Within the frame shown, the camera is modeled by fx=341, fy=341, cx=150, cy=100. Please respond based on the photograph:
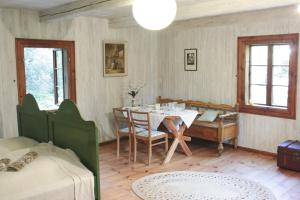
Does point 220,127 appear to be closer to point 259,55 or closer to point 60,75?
point 259,55

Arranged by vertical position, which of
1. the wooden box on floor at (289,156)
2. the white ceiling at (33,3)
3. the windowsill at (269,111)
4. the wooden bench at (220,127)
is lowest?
the wooden box on floor at (289,156)

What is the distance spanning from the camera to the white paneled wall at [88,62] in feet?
16.1

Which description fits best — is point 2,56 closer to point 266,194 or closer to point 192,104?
point 192,104

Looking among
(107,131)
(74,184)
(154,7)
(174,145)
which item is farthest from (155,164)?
(154,7)

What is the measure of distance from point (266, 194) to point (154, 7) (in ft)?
8.74

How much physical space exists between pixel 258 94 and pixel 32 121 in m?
3.60

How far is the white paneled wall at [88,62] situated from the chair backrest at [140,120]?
106 cm

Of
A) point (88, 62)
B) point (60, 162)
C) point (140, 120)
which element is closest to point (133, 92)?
point (88, 62)

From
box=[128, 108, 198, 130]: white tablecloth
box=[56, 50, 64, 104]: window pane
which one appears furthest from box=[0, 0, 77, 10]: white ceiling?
box=[128, 108, 198, 130]: white tablecloth

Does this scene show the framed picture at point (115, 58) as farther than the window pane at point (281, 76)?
Yes

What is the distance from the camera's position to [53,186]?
A: 262 cm

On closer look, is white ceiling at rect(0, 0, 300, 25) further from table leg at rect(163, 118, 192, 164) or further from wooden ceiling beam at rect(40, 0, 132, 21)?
table leg at rect(163, 118, 192, 164)

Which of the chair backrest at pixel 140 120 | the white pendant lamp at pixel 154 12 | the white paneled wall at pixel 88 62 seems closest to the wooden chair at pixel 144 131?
the chair backrest at pixel 140 120

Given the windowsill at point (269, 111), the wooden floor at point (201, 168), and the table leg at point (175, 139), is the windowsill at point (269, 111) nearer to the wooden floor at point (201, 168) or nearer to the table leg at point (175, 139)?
the wooden floor at point (201, 168)
